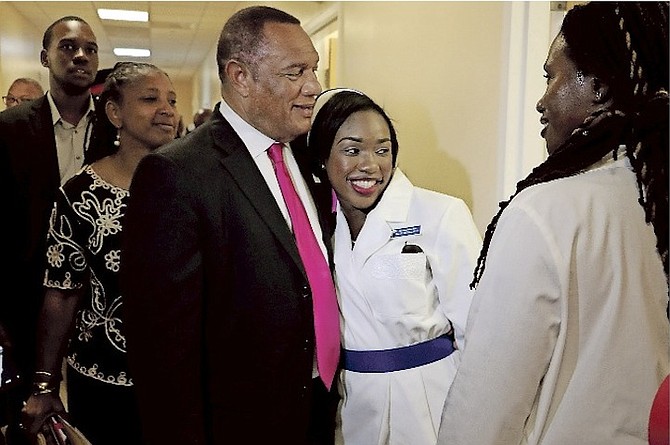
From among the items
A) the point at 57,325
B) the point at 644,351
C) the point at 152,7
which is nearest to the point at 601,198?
the point at 644,351

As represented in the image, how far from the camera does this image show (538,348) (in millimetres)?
A: 874

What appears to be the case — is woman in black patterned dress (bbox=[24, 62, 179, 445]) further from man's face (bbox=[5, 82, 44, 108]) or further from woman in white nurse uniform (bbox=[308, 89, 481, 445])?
man's face (bbox=[5, 82, 44, 108])

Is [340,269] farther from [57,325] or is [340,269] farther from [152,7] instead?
[152,7]

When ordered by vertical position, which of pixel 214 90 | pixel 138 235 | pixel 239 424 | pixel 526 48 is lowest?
pixel 239 424

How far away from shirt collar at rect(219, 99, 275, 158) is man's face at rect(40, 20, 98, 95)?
3.18ft

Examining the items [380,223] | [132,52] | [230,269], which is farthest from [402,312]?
[132,52]

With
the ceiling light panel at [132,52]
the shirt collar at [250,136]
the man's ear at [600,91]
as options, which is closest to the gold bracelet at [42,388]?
the shirt collar at [250,136]

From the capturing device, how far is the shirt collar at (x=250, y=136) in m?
1.38

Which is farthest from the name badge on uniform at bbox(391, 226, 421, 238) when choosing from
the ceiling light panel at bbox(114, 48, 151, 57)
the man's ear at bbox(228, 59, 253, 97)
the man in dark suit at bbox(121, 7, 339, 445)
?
the ceiling light panel at bbox(114, 48, 151, 57)

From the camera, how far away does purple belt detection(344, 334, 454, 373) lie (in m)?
1.54

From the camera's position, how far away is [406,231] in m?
1.60

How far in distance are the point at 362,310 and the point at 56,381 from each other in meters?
0.78

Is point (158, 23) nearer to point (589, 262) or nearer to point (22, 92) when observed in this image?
point (22, 92)

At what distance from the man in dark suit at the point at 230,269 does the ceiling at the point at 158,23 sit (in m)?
3.25
